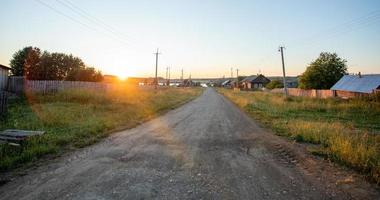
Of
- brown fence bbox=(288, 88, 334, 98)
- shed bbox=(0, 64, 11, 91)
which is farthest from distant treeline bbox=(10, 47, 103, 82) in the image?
brown fence bbox=(288, 88, 334, 98)

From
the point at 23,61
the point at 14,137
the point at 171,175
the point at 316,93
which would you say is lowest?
the point at 171,175

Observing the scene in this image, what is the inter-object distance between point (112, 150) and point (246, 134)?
5588mm

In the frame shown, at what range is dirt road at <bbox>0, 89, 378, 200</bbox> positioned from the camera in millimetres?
5102

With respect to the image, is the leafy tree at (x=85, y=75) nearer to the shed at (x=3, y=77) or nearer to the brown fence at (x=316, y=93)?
the shed at (x=3, y=77)

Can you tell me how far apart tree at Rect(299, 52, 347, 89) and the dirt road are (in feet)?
163

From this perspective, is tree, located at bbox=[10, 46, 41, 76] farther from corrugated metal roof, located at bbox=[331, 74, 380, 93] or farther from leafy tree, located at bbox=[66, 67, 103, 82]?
corrugated metal roof, located at bbox=[331, 74, 380, 93]

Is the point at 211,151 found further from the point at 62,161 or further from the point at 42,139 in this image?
the point at 42,139

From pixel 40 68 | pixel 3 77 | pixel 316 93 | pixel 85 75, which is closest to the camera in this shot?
pixel 3 77

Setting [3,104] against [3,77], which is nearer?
[3,104]

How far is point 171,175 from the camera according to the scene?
6113 millimetres

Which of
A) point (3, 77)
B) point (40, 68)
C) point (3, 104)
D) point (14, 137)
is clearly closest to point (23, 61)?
point (40, 68)

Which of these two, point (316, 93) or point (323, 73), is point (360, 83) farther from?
point (323, 73)

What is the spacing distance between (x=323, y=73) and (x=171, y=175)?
184 feet

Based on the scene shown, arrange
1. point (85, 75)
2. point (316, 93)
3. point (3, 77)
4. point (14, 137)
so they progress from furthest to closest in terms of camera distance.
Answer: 1. point (85, 75)
2. point (316, 93)
3. point (3, 77)
4. point (14, 137)
